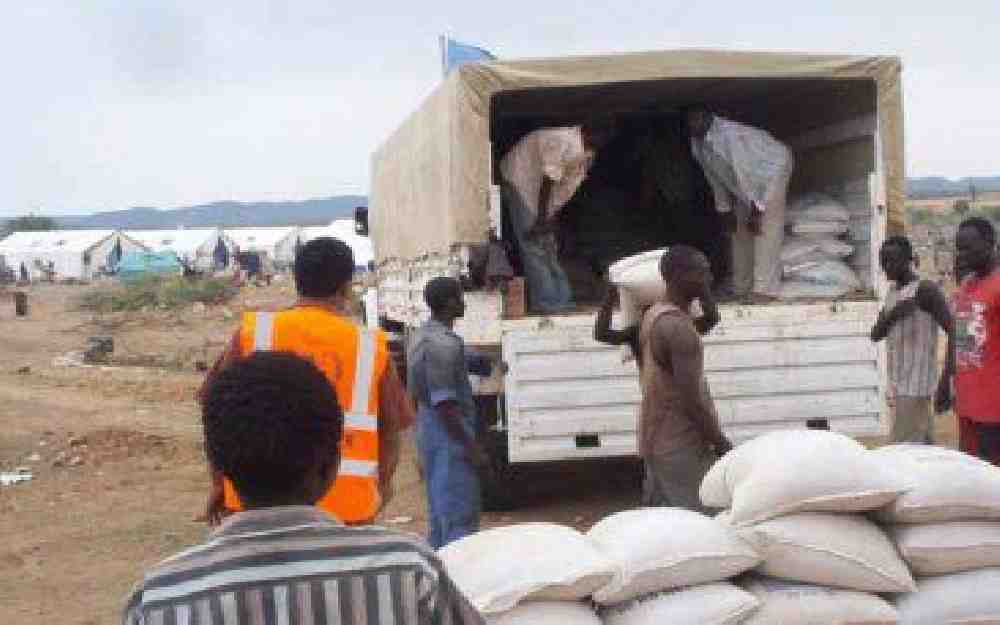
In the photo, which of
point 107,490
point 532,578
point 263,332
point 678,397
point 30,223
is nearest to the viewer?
point 532,578

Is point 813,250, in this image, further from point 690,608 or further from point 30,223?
point 30,223

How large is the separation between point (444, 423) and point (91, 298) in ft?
113

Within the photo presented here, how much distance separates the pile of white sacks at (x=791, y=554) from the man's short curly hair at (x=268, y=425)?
1286 mm

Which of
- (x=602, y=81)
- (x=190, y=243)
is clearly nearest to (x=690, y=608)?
(x=602, y=81)

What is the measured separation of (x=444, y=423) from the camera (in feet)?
17.5

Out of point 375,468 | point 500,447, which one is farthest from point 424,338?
point 500,447

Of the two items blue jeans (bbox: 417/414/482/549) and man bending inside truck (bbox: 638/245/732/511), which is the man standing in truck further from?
blue jeans (bbox: 417/414/482/549)

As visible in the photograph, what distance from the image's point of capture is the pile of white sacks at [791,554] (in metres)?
3.10

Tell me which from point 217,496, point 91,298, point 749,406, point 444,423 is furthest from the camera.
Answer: point 91,298

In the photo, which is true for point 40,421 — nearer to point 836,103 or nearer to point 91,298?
point 836,103

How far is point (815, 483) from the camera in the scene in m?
3.34

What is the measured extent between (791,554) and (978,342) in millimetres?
2506

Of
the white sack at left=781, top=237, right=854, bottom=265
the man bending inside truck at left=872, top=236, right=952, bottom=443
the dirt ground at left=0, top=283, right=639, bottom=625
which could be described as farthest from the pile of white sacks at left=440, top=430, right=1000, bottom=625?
the white sack at left=781, top=237, right=854, bottom=265

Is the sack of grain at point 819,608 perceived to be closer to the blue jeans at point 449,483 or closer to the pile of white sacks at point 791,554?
the pile of white sacks at point 791,554
